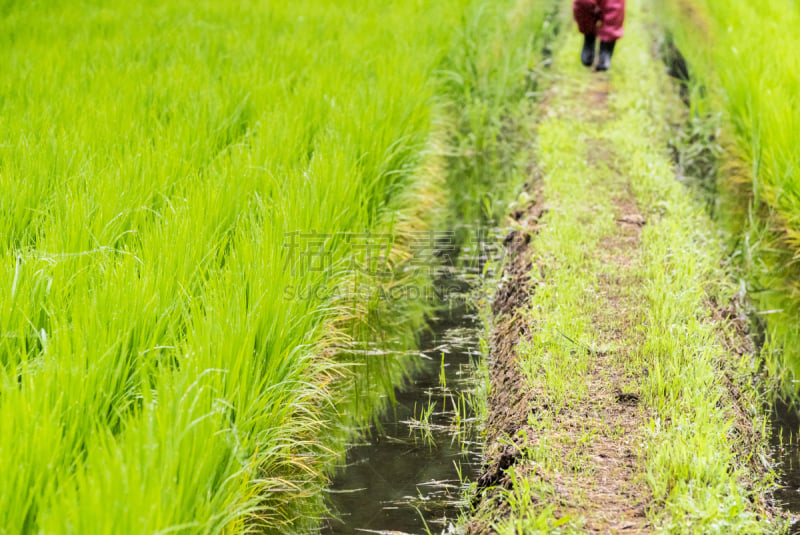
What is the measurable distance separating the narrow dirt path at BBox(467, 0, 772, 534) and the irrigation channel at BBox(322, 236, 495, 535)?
0.27 feet

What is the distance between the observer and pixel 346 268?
3.38 metres

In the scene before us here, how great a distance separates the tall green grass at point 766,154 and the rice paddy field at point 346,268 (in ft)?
0.07

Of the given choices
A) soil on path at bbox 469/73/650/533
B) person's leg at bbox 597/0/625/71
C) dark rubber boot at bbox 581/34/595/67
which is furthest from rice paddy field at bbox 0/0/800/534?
dark rubber boot at bbox 581/34/595/67

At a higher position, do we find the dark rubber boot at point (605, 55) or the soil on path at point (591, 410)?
the dark rubber boot at point (605, 55)

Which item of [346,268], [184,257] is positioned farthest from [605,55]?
[184,257]

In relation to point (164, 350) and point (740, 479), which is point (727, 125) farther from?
point (164, 350)

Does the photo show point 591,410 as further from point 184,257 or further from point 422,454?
point 184,257

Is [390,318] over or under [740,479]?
under

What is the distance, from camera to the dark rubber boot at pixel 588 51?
6703 mm

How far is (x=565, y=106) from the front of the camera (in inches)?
232

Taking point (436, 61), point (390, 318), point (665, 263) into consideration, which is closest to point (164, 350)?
point (390, 318)

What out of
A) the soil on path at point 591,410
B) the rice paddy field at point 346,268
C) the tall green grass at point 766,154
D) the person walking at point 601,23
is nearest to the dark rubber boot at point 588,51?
the person walking at point 601,23

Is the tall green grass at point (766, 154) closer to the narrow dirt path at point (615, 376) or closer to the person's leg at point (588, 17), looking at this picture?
the narrow dirt path at point (615, 376)

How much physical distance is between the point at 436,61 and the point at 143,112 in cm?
215
